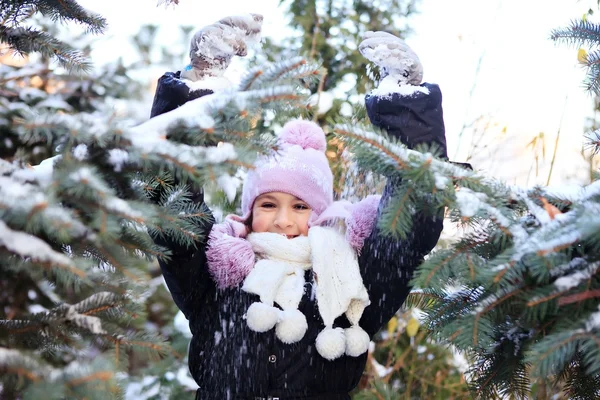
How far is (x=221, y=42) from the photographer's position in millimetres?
1838

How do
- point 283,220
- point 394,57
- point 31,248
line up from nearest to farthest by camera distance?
point 31,248 < point 394,57 < point 283,220

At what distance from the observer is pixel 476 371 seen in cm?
181

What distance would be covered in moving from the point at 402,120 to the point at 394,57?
197 mm

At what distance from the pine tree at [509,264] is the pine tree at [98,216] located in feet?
0.88

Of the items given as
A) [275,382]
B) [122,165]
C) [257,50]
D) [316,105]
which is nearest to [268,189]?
[275,382]

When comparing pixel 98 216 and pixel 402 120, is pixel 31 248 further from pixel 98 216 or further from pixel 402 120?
pixel 402 120

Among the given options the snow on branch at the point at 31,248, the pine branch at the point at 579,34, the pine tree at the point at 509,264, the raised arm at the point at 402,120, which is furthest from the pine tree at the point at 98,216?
the pine branch at the point at 579,34

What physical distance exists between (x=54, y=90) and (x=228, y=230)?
2602 millimetres

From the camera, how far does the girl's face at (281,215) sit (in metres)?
2.23

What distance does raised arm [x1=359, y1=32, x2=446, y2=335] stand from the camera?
1.95 m

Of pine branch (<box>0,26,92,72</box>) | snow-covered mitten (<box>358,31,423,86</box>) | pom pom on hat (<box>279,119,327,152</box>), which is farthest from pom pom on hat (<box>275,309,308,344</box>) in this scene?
pine branch (<box>0,26,92,72</box>)

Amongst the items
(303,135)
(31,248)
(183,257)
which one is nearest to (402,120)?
(303,135)

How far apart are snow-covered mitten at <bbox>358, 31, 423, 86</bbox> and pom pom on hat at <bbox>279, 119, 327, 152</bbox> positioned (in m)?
0.48

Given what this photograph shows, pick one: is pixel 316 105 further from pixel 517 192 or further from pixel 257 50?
pixel 517 192
